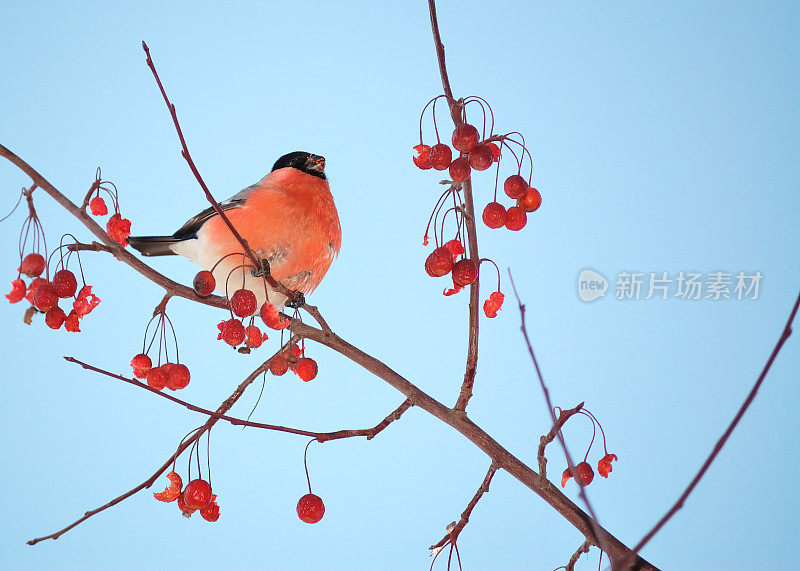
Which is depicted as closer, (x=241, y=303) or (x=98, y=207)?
(x=241, y=303)

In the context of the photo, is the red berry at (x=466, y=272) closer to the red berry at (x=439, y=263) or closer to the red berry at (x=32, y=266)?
the red berry at (x=439, y=263)

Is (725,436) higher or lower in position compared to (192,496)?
lower

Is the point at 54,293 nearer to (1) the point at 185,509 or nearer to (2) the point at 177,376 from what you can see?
(2) the point at 177,376

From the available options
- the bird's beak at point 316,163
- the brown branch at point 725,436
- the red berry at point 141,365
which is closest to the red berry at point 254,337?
the red berry at point 141,365

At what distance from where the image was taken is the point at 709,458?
1.27 ft

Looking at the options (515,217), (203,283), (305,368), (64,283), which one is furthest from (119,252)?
(515,217)

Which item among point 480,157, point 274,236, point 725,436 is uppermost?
point 274,236

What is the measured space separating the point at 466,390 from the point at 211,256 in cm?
49

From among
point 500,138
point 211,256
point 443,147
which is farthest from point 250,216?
point 500,138

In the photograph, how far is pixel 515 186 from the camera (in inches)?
35.9

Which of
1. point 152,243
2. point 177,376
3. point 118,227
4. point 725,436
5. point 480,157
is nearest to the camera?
point 725,436

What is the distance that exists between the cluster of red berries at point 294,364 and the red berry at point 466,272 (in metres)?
0.23

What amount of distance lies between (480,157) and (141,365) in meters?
0.50

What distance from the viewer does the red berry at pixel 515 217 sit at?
0.95 m
